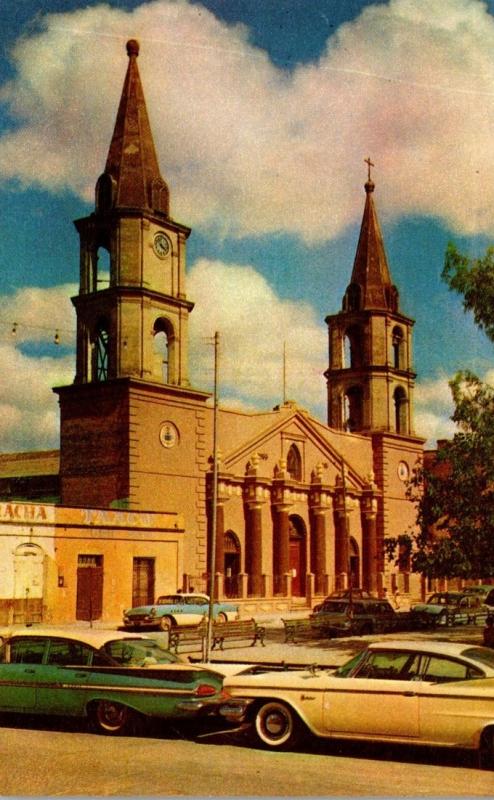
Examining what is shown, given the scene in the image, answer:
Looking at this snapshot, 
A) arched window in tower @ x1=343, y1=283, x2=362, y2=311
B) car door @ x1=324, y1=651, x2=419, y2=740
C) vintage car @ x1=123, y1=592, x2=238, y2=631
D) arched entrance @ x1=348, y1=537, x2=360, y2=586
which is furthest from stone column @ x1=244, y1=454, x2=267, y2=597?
car door @ x1=324, y1=651, x2=419, y2=740

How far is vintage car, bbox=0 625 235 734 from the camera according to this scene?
12078mm

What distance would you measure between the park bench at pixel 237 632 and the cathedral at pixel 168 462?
2838 mm

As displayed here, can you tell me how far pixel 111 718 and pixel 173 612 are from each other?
19654mm

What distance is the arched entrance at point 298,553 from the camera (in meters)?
47.6

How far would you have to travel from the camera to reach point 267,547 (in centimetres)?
4569

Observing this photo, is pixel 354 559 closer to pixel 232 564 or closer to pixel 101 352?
pixel 232 564

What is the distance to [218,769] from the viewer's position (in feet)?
33.1

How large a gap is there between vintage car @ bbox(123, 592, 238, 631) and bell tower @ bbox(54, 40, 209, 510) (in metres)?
5.35

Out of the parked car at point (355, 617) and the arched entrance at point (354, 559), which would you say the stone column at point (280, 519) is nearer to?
the arched entrance at point (354, 559)

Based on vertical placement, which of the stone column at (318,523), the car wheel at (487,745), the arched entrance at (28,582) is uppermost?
the stone column at (318,523)

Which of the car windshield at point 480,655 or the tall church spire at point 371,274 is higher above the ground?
the tall church spire at point 371,274

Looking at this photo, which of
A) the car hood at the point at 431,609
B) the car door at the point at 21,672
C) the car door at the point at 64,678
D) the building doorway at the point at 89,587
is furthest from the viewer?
the car hood at the point at 431,609

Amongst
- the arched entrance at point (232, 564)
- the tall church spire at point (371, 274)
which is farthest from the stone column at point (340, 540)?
the tall church spire at point (371, 274)

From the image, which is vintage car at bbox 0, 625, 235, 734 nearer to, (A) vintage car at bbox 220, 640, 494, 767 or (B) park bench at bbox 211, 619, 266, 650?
(A) vintage car at bbox 220, 640, 494, 767
